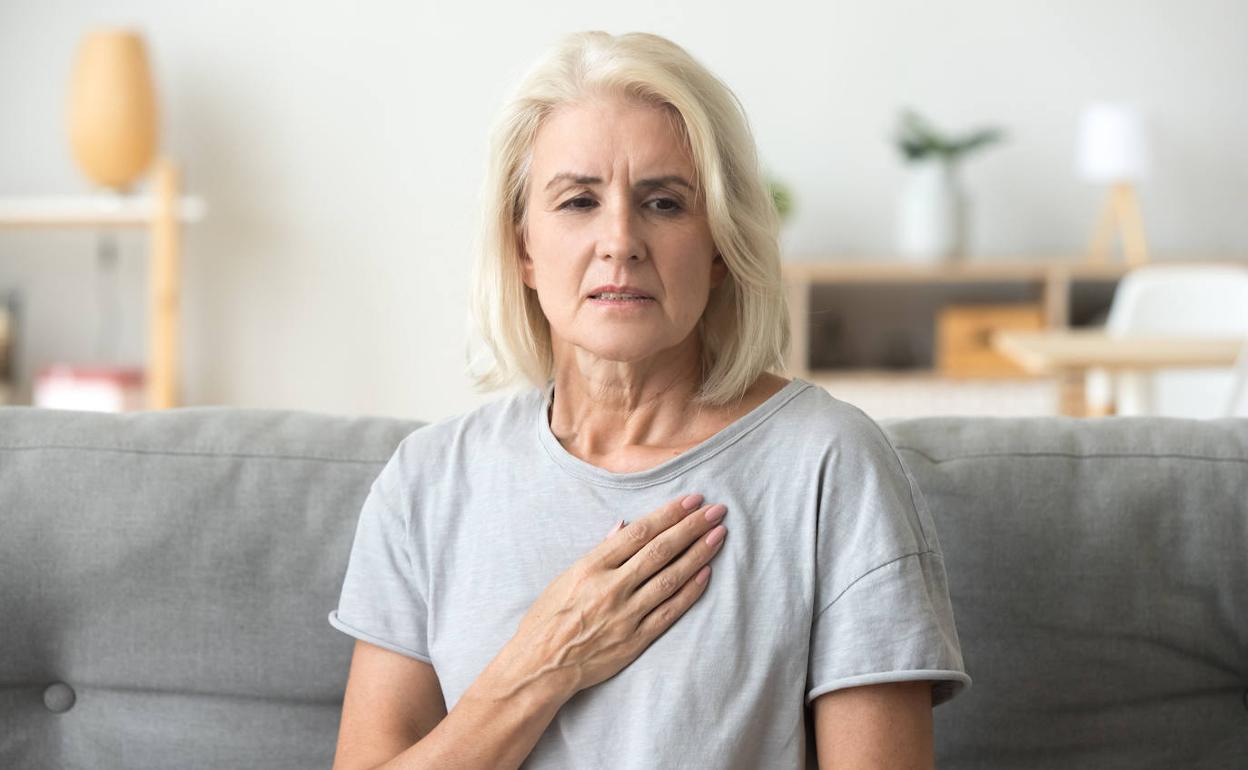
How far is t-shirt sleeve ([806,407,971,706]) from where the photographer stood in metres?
1.07

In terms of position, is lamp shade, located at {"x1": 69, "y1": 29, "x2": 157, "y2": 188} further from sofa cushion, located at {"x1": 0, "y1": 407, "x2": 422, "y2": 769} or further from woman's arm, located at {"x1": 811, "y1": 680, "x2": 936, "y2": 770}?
woman's arm, located at {"x1": 811, "y1": 680, "x2": 936, "y2": 770}

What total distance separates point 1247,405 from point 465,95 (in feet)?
9.42

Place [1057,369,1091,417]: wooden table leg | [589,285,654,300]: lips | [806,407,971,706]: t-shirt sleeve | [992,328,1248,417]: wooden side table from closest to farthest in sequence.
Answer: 1. [806,407,971,706]: t-shirt sleeve
2. [589,285,654,300]: lips
3. [992,328,1248,417]: wooden side table
4. [1057,369,1091,417]: wooden table leg

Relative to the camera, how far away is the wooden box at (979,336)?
4.67m

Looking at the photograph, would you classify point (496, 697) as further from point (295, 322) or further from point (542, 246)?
point (295, 322)

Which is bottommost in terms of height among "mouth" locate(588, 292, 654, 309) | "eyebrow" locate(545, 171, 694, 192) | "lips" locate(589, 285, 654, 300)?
"mouth" locate(588, 292, 654, 309)

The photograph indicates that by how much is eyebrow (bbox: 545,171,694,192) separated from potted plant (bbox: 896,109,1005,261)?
3570mm

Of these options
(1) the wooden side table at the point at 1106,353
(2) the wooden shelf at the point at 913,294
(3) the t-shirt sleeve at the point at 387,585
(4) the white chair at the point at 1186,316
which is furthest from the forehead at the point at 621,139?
(2) the wooden shelf at the point at 913,294

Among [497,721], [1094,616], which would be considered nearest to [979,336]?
[1094,616]

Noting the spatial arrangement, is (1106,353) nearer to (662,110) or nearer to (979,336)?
(979,336)

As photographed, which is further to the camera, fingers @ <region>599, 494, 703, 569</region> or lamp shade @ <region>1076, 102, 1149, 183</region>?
lamp shade @ <region>1076, 102, 1149, 183</region>

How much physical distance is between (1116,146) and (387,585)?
156 inches

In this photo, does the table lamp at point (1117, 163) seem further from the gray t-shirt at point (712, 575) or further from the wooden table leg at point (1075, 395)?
the gray t-shirt at point (712, 575)

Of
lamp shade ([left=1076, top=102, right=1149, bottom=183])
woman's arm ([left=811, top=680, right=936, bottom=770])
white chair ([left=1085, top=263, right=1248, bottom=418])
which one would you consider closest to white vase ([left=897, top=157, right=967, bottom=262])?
lamp shade ([left=1076, top=102, right=1149, bottom=183])
